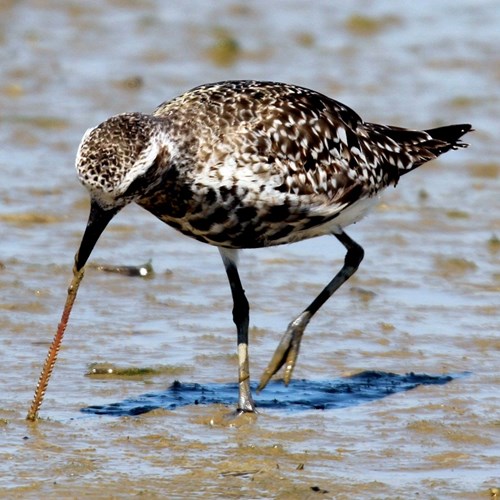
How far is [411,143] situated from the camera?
11055 mm

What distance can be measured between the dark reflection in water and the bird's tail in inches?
63.3

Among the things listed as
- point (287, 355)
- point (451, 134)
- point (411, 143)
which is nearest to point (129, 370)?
point (287, 355)

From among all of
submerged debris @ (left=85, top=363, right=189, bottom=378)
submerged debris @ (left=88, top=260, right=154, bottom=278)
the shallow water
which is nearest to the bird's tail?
the shallow water

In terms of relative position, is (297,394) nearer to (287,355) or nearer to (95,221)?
(287,355)

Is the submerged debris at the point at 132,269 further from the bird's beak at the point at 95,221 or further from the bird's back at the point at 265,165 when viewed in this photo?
the bird's beak at the point at 95,221

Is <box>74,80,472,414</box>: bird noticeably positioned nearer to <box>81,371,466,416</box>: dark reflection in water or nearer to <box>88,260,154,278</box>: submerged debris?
<box>81,371,466,416</box>: dark reflection in water

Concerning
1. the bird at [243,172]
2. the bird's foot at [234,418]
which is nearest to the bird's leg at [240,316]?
the bird at [243,172]

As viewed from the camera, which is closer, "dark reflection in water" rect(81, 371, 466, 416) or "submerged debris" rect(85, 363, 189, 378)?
"dark reflection in water" rect(81, 371, 466, 416)

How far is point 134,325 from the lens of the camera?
36.4 feet

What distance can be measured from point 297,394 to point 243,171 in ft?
5.74

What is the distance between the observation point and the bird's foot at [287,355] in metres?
9.80

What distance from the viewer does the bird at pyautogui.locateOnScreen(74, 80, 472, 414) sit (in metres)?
8.56

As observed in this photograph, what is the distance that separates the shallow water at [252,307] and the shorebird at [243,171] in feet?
2.19

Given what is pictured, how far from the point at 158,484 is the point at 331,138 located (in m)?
3.07
